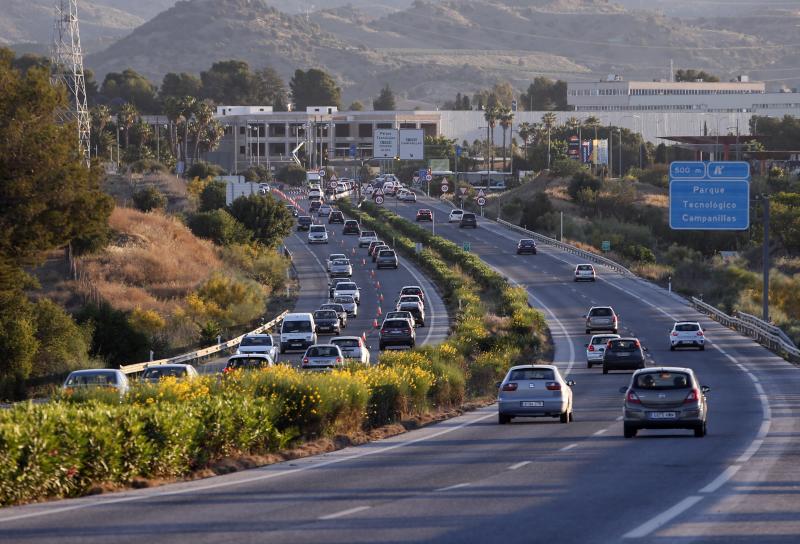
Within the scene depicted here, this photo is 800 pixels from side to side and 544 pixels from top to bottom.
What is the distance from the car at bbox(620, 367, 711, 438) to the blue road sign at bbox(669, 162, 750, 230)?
27013 millimetres

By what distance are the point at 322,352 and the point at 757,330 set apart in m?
27.1

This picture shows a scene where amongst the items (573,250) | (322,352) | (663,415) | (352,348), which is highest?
(663,415)

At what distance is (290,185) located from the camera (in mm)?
187750

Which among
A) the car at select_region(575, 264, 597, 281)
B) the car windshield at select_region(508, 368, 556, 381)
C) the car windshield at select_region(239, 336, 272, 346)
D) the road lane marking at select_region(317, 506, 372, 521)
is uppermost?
the road lane marking at select_region(317, 506, 372, 521)

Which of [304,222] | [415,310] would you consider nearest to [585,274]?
[415,310]

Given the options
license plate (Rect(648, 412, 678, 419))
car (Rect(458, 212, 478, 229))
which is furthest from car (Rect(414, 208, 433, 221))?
license plate (Rect(648, 412, 678, 419))

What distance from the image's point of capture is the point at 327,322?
205 feet

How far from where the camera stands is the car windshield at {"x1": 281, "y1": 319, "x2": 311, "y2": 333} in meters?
56.6

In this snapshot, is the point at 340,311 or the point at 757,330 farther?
the point at 340,311

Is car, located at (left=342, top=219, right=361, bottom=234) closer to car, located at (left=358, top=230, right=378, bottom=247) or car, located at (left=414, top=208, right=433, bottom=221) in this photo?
car, located at (left=358, top=230, right=378, bottom=247)

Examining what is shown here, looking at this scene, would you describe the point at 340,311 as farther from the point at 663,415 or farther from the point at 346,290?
the point at 663,415

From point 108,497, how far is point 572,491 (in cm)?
613

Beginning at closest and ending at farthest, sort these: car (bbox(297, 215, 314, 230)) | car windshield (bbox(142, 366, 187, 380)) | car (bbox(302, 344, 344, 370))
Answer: car windshield (bbox(142, 366, 187, 380))
car (bbox(302, 344, 344, 370))
car (bbox(297, 215, 314, 230))

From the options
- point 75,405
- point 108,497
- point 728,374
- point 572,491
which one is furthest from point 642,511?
point 728,374
